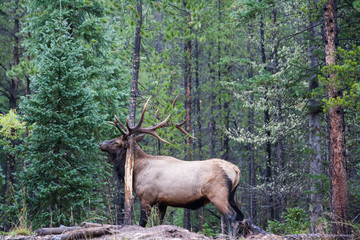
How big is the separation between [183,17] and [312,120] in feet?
17.8

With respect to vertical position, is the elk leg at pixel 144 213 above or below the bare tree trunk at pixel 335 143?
below

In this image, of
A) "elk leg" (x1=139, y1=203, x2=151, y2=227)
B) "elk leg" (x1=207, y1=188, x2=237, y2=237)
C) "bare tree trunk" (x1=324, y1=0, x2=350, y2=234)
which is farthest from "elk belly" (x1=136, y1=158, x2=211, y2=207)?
"bare tree trunk" (x1=324, y1=0, x2=350, y2=234)

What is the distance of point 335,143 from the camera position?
278 inches

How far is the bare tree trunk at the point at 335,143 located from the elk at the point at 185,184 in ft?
6.62

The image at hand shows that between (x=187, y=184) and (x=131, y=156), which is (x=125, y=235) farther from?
(x=131, y=156)

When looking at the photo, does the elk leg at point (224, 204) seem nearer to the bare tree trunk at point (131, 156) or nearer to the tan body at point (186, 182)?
the tan body at point (186, 182)

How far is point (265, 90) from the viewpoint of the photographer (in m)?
14.2

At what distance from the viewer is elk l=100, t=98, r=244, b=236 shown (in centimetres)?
766

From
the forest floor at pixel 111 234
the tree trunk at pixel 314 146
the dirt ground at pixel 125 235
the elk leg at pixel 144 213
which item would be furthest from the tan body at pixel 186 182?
the tree trunk at pixel 314 146

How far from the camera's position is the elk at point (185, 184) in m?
7.66

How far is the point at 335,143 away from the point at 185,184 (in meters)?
3.37

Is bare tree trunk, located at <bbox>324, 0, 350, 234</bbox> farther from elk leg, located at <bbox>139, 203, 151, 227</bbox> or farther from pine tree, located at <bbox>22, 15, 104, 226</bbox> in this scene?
pine tree, located at <bbox>22, 15, 104, 226</bbox>

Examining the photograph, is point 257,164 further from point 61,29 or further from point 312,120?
point 61,29

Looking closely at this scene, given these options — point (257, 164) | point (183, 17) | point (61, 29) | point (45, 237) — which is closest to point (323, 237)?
point (45, 237)
